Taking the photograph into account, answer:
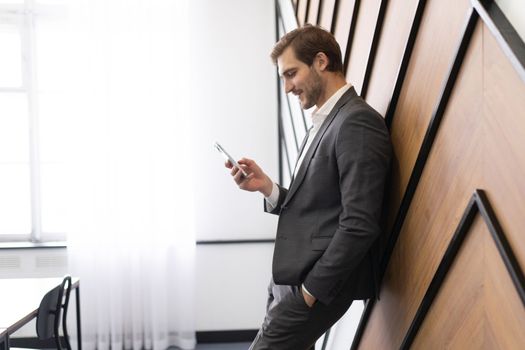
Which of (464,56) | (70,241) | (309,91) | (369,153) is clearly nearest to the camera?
(464,56)

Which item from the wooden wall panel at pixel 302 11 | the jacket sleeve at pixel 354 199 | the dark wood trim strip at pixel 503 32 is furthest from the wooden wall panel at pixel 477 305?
the wooden wall panel at pixel 302 11

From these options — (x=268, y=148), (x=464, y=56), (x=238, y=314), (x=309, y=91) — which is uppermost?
(x=268, y=148)

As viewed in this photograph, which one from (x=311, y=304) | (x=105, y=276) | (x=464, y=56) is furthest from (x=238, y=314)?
(x=464, y=56)

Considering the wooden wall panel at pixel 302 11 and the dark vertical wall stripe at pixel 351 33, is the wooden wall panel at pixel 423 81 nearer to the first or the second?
the dark vertical wall stripe at pixel 351 33

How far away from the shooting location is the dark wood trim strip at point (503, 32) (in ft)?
2.72

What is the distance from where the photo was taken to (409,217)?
1348 mm

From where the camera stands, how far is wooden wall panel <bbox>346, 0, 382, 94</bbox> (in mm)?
1690

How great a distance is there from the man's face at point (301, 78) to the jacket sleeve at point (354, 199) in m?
0.27

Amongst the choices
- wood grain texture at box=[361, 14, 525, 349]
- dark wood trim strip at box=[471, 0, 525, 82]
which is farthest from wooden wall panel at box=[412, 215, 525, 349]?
dark wood trim strip at box=[471, 0, 525, 82]

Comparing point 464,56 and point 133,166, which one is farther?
point 133,166

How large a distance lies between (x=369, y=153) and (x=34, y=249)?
11.0 feet

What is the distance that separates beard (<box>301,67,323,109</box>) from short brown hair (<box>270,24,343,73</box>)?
0.04 metres

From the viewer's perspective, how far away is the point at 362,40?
182cm

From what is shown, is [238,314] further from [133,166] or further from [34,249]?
[34,249]
